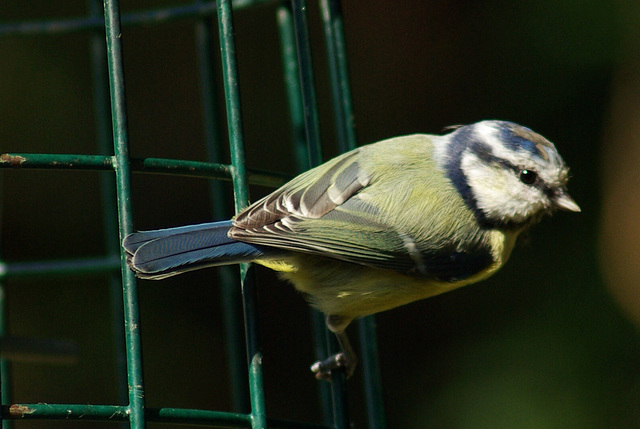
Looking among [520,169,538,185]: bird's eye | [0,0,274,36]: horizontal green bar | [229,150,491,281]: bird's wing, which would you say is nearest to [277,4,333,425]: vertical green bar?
[0,0,274,36]: horizontal green bar

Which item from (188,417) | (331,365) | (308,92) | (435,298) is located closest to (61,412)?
(188,417)

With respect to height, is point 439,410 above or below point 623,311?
below

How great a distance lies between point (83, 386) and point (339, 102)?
4.72 ft

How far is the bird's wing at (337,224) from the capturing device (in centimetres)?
208

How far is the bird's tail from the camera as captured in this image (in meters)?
1.90

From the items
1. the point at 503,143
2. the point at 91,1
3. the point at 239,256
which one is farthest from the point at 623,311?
the point at 91,1

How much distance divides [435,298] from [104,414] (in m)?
1.88

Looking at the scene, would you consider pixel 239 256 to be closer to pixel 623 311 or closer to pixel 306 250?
pixel 306 250

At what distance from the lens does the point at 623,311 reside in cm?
299

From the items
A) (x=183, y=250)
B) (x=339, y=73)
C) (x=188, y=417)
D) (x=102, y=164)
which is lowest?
(x=188, y=417)

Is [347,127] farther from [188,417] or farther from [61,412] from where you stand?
[61,412]

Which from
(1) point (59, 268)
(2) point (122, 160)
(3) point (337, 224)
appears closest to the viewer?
(2) point (122, 160)

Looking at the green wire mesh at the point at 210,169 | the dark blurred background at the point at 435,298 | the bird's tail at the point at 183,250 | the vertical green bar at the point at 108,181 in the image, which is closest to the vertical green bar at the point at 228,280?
the green wire mesh at the point at 210,169

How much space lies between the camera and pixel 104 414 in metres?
1.75
